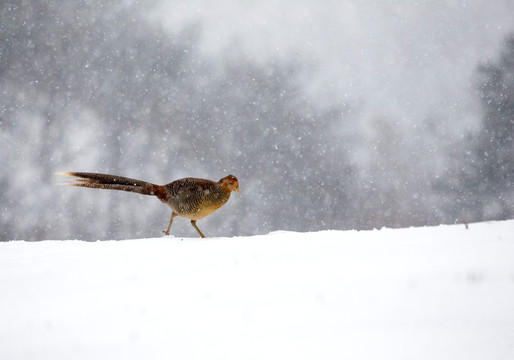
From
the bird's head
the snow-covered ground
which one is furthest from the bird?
the snow-covered ground

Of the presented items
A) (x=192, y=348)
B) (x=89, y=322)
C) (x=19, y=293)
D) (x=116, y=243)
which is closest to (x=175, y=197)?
(x=116, y=243)

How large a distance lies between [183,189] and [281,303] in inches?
136

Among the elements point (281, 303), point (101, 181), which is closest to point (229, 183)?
point (101, 181)

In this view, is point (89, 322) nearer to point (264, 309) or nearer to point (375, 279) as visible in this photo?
point (264, 309)

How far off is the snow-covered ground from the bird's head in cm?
218

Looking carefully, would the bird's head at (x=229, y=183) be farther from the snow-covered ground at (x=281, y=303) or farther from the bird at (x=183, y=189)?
the snow-covered ground at (x=281, y=303)

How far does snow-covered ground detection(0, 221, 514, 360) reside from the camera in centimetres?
205

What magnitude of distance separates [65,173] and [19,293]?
2.69 m

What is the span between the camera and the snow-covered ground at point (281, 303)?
2051 millimetres

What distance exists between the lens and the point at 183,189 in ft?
18.6

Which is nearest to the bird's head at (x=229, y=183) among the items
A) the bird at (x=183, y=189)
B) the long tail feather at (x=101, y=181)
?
the bird at (x=183, y=189)

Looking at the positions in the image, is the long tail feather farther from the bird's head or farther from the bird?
the bird's head

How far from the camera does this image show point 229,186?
5703 millimetres

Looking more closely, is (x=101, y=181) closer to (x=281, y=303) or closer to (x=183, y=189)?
(x=183, y=189)
